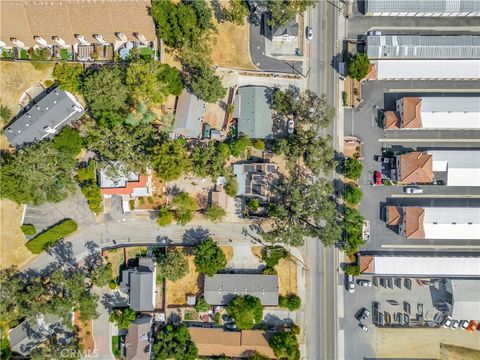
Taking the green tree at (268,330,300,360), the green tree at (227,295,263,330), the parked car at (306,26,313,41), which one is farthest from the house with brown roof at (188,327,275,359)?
the parked car at (306,26,313,41)

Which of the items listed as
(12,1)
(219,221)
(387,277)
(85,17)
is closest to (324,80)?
(219,221)

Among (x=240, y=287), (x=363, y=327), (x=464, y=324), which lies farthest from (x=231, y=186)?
(x=464, y=324)

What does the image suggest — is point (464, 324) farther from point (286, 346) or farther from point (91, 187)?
point (91, 187)

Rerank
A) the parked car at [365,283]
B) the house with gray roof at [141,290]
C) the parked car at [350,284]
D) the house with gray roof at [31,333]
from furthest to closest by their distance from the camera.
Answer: the parked car at [365,283]
the parked car at [350,284]
the house with gray roof at [31,333]
the house with gray roof at [141,290]

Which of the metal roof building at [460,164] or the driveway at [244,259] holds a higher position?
the metal roof building at [460,164]

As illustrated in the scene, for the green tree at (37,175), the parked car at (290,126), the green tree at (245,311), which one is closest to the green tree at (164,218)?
the green tree at (37,175)

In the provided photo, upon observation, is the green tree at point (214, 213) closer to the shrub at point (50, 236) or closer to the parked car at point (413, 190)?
the shrub at point (50, 236)
